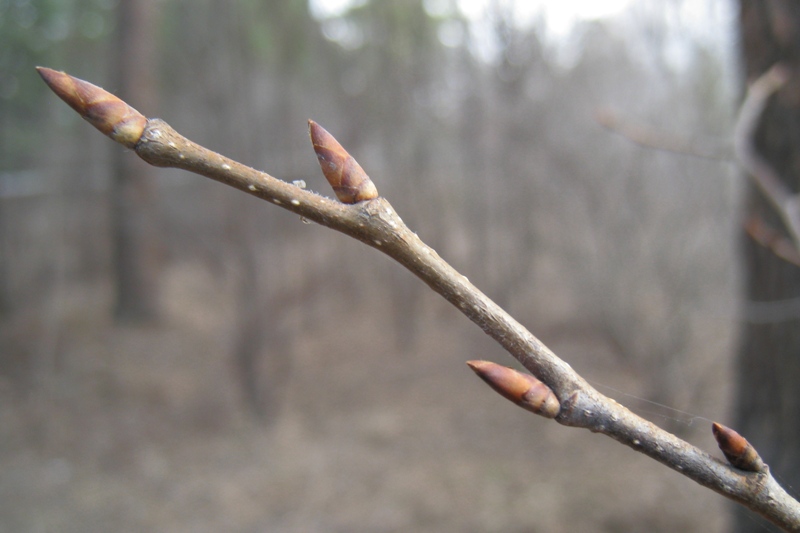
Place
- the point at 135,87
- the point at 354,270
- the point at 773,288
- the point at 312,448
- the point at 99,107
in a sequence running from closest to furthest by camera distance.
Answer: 1. the point at 99,107
2. the point at 773,288
3. the point at 312,448
4. the point at 135,87
5. the point at 354,270

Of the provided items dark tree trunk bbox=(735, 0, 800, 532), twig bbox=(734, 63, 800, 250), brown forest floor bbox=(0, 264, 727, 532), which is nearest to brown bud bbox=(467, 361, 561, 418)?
twig bbox=(734, 63, 800, 250)

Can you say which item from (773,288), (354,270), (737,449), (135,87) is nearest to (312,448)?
(354,270)

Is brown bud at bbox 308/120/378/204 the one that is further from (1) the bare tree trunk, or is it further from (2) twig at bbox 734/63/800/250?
(1) the bare tree trunk

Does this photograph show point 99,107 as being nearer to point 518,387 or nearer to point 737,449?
point 518,387

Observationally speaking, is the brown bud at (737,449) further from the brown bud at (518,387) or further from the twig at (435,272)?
the brown bud at (518,387)

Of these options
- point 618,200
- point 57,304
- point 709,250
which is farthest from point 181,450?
point 709,250
